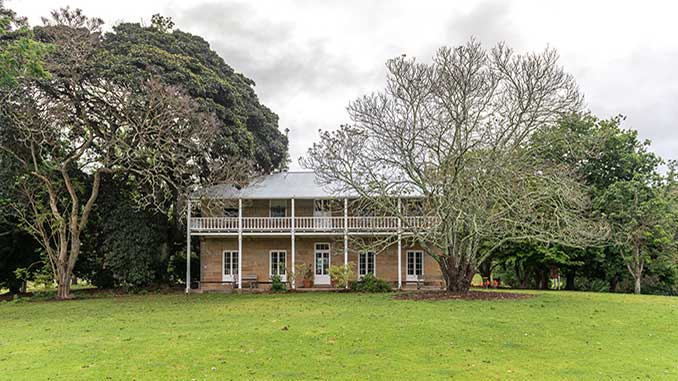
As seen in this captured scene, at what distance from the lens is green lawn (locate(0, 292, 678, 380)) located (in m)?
7.73

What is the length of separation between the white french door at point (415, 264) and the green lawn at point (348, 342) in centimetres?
997

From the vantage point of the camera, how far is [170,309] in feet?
54.9

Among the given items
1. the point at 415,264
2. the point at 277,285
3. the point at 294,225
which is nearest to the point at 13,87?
the point at 294,225

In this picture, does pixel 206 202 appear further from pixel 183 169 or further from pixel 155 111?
pixel 155 111

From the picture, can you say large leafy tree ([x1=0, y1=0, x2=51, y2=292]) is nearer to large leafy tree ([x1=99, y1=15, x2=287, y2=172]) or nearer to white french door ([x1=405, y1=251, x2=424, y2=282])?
large leafy tree ([x1=99, y1=15, x2=287, y2=172])

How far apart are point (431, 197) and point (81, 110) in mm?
14672

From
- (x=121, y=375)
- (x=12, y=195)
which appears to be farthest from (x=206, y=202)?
(x=121, y=375)

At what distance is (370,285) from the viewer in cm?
2359

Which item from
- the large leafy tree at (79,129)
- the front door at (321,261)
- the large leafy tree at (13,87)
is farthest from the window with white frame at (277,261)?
the large leafy tree at (13,87)

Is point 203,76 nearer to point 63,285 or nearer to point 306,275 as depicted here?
point 306,275

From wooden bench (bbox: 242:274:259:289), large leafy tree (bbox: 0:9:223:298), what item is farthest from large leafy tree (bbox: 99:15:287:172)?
wooden bench (bbox: 242:274:259:289)

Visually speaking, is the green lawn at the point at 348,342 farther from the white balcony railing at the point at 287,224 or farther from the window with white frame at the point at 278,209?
the window with white frame at the point at 278,209

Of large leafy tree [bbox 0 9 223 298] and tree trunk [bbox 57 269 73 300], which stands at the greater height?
large leafy tree [bbox 0 9 223 298]

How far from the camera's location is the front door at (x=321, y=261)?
27.0 metres
